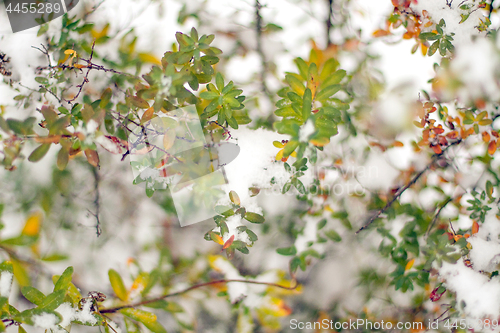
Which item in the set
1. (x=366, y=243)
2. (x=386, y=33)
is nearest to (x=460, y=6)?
(x=386, y=33)

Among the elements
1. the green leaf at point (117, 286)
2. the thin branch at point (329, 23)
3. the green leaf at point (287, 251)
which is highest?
the thin branch at point (329, 23)

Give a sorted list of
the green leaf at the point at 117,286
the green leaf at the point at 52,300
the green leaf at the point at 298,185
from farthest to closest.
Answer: the green leaf at the point at 117,286
the green leaf at the point at 298,185
the green leaf at the point at 52,300

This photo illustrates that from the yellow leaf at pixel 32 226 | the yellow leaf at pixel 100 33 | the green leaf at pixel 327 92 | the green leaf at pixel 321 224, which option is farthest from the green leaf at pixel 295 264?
the yellow leaf at pixel 100 33

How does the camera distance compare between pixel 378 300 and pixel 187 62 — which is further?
pixel 378 300

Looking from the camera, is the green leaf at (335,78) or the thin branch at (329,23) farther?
the thin branch at (329,23)

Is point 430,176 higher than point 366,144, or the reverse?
point 366,144

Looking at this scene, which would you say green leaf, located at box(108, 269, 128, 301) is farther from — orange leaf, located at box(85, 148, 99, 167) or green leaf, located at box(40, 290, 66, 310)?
orange leaf, located at box(85, 148, 99, 167)

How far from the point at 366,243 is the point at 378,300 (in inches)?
12.3

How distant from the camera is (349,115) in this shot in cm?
122

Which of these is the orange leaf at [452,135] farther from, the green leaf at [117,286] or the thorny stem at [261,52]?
the green leaf at [117,286]

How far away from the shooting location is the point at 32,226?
1240 millimetres

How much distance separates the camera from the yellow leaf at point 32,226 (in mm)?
1202

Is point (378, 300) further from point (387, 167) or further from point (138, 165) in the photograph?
point (138, 165)

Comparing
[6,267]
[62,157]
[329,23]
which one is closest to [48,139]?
[62,157]
